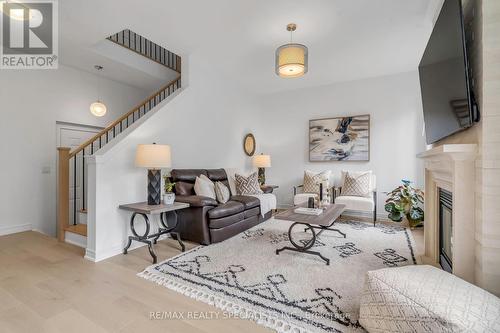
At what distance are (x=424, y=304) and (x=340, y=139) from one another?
4262 millimetres

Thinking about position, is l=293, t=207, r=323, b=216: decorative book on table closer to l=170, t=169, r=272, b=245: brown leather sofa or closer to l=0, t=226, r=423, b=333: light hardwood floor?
l=170, t=169, r=272, b=245: brown leather sofa

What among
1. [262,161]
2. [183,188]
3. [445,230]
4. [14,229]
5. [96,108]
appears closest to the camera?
[445,230]

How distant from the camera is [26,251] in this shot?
117 inches

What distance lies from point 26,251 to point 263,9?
4.07 metres

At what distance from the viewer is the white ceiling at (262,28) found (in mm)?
2730

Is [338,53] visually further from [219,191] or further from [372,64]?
[219,191]

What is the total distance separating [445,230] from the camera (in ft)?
7.97

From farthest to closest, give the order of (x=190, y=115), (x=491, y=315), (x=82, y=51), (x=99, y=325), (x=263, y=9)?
(x=190, y=115) → (x=82, y=51) → (x=263, y=9) → (x=99, y=325) → (x=491, y=315)

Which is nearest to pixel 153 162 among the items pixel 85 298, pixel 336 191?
pixel 85 298

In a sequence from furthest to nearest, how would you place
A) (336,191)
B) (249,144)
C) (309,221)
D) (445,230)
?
1. (249,144)
2. (336,191)
3. (309,221)
4. (445,230)

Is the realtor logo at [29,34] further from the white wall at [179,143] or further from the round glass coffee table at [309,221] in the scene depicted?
the round glass coffee table at [309,221]

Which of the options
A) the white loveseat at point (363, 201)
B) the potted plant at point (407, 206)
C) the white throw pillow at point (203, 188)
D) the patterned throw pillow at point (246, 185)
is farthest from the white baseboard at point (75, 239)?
the potted plant at point (407, 206)

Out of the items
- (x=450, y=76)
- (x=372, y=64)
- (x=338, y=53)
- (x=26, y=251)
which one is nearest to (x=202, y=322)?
(x=450, y=76)

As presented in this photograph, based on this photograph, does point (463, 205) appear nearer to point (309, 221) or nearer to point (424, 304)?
point (424, 304)
